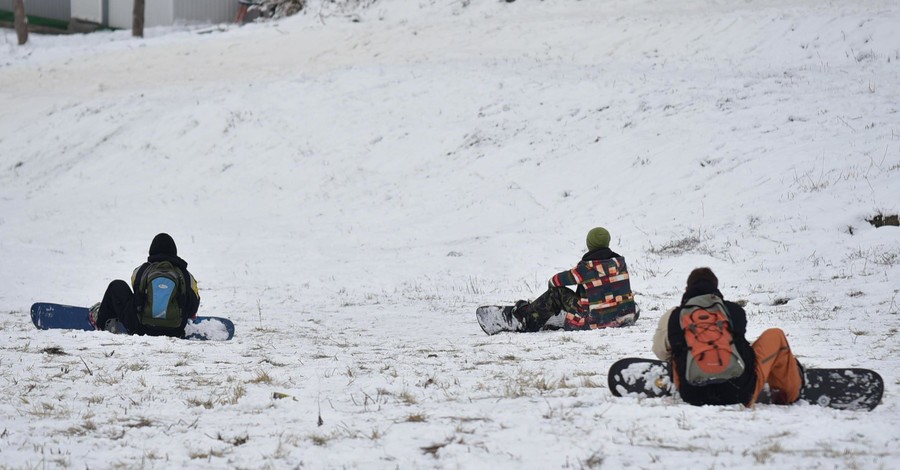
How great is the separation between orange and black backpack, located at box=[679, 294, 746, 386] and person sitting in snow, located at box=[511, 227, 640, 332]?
3792mm

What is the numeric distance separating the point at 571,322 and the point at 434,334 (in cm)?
173

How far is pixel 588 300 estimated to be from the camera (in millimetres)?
10086

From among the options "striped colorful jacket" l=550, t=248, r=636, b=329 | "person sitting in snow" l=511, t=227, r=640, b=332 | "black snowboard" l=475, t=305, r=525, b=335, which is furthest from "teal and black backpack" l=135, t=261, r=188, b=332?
"striped colorful jacket" l=550, t=248, r=636, b=329

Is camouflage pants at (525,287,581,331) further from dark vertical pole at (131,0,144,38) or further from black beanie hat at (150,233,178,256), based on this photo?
dark vertical pole at (131,0,144,38)

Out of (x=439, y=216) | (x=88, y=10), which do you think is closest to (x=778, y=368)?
(x=439, y=216)

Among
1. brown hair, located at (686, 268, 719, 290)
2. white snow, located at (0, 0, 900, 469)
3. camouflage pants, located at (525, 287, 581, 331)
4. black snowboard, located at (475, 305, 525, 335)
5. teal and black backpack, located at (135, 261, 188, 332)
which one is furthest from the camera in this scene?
black snowboard, located at (475, 305, 525, 335)

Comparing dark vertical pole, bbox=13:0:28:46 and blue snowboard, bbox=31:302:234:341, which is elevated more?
dark vertical pole, bbox=13:0:28:46

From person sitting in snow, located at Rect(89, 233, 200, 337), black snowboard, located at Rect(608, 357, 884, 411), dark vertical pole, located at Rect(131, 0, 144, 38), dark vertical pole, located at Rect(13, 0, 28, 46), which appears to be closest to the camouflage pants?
black snowboard, located at Rect(608, 357, 884, 411)

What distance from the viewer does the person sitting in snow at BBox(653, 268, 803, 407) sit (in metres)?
5.89

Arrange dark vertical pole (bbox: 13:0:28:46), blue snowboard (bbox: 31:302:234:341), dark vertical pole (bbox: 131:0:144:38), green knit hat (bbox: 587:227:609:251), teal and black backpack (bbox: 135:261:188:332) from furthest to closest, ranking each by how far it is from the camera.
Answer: dark vertical pole (bbox: 13:0:28:46)
dark vertical pole (bbox: 131:0:144:38)
blue snowboard (bbox: 31:302:234:341)
green knit hat (bbox: 587:227:609:251)
teal and black backpack (bbox: 135:261:188:332)

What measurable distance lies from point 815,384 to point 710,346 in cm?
83

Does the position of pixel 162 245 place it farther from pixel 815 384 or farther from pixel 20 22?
pixel 20 22

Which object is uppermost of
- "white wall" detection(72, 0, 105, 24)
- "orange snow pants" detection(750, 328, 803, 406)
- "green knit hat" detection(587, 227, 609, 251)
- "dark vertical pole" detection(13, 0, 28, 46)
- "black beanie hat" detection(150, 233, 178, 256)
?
"white wall" detection(72, 0, 105, 24)

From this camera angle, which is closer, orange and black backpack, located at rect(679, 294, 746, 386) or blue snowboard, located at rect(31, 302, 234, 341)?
orange and black backpack, located at rect(679, 294, 746, 386)
